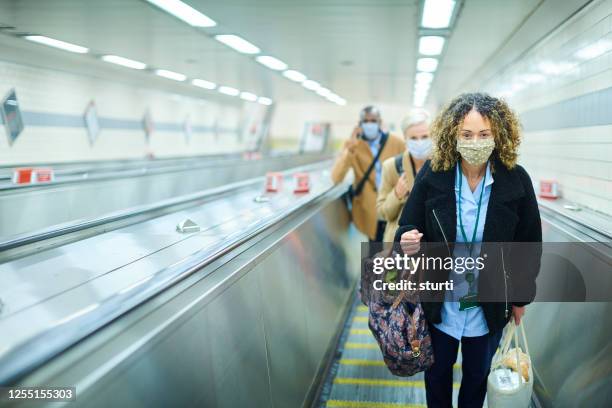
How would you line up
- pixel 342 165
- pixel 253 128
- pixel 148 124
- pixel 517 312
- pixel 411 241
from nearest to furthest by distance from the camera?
pixel 411 241 → pixel 517 312 → pixel 342 165 → pixel 148 124 → pixel 253 128

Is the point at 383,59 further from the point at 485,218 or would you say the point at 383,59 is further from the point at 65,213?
the point at 485,218

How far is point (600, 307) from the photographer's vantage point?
259cm

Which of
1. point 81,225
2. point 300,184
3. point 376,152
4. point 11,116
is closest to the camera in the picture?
point 81,225

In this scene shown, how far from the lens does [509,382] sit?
2.28 metres

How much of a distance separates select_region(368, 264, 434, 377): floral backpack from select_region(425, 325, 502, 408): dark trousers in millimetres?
69

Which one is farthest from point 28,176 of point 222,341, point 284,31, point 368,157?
point 222,341

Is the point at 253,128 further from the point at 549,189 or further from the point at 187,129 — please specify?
the point at 549,189

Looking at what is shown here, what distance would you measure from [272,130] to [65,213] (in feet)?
64.5

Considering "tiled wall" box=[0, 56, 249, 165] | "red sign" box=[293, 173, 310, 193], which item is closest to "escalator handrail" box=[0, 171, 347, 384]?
"red sign" box=[293, 173, 310, 193]

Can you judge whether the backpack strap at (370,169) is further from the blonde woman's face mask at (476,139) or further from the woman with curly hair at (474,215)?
the blonde woman's face mask at (476,139)

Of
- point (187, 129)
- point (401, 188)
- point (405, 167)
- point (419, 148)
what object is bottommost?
point (187, 129)

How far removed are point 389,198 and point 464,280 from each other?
1.21m

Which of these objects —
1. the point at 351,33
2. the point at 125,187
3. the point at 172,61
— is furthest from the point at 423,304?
the point at 172,61

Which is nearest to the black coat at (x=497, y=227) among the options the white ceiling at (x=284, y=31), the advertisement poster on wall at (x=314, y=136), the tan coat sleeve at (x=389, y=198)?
the tan coat sleeve at (x=389, y=198)
